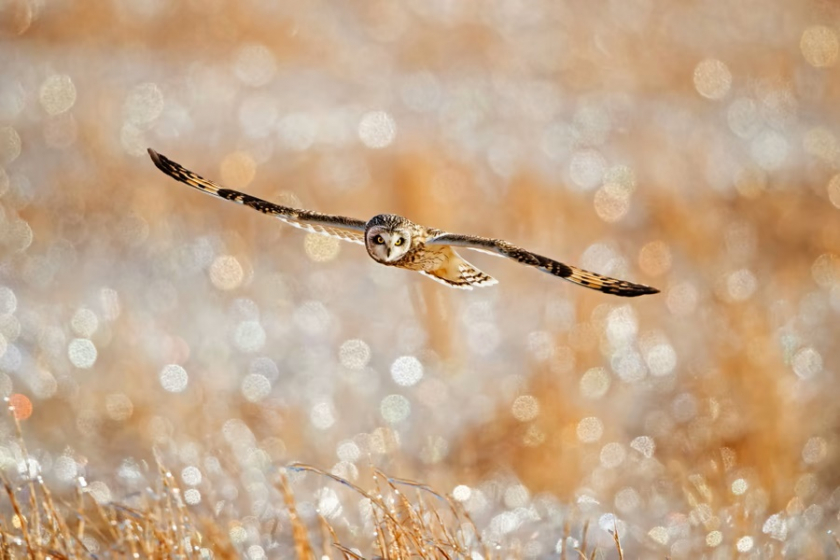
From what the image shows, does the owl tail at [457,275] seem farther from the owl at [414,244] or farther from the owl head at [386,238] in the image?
the owl head at [386,238]

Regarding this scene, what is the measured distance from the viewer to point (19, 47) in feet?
29.1

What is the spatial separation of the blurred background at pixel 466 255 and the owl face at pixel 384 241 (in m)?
1.85

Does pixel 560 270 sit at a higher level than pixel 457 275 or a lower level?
lower

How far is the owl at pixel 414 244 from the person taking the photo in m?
2.55

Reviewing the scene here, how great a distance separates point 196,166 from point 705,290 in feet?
14.6

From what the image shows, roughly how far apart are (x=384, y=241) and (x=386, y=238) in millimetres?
11

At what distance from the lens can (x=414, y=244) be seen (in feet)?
9.98

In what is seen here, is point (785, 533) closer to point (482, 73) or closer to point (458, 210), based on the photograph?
point (458, 210)

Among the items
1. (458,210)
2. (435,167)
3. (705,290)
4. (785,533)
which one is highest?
(435,167)

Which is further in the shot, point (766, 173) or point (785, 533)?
point (766, 173)

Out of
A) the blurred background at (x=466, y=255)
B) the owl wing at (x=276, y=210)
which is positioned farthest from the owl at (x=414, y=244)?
the blurred background at (x=466, y=255)

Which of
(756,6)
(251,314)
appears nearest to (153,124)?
(251,314)

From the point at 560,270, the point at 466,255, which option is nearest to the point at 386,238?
the point at 560,270

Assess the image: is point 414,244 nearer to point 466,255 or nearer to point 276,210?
point 276,210
